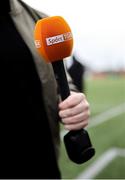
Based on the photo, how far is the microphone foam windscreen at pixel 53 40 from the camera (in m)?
1.12

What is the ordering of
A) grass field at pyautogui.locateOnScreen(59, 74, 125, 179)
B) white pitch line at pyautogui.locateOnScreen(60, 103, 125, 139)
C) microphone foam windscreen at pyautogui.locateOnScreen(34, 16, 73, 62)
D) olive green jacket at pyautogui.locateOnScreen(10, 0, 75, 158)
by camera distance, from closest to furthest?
microphone foam windscreen at pyautogui.locateOnScreen(34, 16, 73, 62)
olive green jacket at pyautogui.locateOnScreen(10, 0, 75, 158)
grass field at pyautogui.locateOnScreen(59, 74, 125, 179)
white pitch line at pyautogui.locateOnScreen(60, 103, 125, 139)

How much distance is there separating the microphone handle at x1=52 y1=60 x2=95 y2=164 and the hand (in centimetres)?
2

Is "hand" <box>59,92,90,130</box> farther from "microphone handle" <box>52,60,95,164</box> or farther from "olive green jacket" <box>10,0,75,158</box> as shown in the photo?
"olive green jacket" <box>10,0,75,158</box>

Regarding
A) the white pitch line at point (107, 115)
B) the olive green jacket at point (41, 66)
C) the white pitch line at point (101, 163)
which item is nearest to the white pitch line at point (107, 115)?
the white pitch line at point (107, 115)

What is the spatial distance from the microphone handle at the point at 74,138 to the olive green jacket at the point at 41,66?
10.6 inches

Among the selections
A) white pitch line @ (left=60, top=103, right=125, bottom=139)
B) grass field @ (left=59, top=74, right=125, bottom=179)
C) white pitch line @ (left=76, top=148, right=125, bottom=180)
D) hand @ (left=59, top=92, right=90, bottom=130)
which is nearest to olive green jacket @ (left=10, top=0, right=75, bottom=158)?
hand @ (left=59, top=92, right=90, bottom=130)

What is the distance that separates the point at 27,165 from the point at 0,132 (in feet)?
0.41

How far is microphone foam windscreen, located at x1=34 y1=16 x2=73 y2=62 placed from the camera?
1.12 meters

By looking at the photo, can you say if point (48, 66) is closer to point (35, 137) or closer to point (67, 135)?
point (35, 137)

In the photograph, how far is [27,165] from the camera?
1438mm

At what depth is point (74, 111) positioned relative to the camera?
1179mm

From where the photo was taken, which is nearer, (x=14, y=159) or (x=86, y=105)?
(x=86, y=105)

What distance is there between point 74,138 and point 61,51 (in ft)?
0.59

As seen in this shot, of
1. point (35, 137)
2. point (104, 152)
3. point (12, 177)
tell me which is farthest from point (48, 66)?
point (104, 152)
